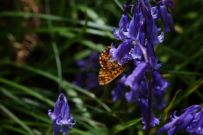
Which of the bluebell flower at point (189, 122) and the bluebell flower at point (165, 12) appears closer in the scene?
the bluebell flower at point (189, 122)

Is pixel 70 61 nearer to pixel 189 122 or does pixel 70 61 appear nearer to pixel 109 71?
pixel 109 71


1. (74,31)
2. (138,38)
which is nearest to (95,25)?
(74,31)

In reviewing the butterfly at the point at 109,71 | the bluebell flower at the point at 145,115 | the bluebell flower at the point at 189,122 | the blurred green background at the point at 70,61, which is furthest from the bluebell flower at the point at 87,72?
the bluebell flower at the point at 189,122

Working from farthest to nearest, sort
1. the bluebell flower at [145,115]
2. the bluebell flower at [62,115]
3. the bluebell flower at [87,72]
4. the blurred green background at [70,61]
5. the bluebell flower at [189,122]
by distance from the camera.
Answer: the bluebell flower at [87,72] → the blurred green background at [70,61] → the bluebell flower at [145,115] → the bluebell flower at [62,115] → the bluebell flower at [189,122]

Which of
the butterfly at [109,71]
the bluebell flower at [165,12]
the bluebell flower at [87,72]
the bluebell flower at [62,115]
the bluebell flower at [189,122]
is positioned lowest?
the bluebell flower at [189,122]

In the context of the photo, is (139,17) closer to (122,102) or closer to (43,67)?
(122,102)

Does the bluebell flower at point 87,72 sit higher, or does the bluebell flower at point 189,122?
the bluebell flower at point 87,72

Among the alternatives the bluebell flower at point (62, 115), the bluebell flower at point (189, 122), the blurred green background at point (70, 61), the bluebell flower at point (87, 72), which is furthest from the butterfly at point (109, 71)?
the bluebell flower at point (87, 72)

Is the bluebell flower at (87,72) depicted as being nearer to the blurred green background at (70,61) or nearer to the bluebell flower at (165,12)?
the blurred green background at (70,61)

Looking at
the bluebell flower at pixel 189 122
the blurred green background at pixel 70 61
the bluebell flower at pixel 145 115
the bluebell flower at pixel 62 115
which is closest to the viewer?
the bluebell flower at pixel 189 122
